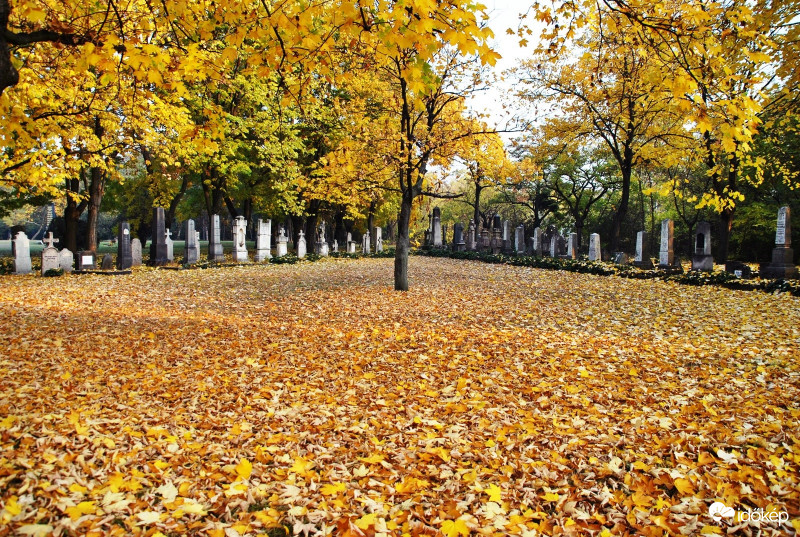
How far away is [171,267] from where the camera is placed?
1700 centimetres

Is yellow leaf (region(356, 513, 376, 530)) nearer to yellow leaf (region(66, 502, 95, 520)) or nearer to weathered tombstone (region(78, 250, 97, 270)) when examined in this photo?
yellow leaf (region(66, 502, 95, 520))

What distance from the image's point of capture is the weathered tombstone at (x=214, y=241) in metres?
19.4

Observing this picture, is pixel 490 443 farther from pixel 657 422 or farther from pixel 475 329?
pixel 475 329

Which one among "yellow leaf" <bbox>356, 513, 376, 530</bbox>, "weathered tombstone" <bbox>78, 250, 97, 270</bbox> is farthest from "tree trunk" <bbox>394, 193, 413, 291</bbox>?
"weathered tombstone" <bbox>78, 250, 97, 270</bbox>

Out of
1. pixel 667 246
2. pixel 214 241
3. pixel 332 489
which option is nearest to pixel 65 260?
pixel 214 241

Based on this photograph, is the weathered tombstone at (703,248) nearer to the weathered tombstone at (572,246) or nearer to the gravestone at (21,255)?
the weathered tombstone at (572,246)

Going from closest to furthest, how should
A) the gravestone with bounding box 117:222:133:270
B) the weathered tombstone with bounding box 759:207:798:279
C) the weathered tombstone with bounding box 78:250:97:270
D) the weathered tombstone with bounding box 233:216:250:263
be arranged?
the weathered tombstone with bounding box 759:207:798:279 < the weathered tombstone with bounding box 78:250:97:270 < the gravestone with bounding box 117:222:133:270 < the weathered tombstone with bounding box 233:216:250:263

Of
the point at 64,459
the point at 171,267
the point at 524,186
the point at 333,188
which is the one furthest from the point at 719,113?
the point at 524,186

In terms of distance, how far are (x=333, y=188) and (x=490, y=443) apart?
31.2 ft

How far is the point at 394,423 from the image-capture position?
13.2ft

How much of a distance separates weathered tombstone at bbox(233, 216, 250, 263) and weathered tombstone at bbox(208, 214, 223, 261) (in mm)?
675

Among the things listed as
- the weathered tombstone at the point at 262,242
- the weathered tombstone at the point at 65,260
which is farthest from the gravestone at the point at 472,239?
the weathered tombstone at the point at 65,260

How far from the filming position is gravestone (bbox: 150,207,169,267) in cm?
1783

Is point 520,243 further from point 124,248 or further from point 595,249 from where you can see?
point 124,248
